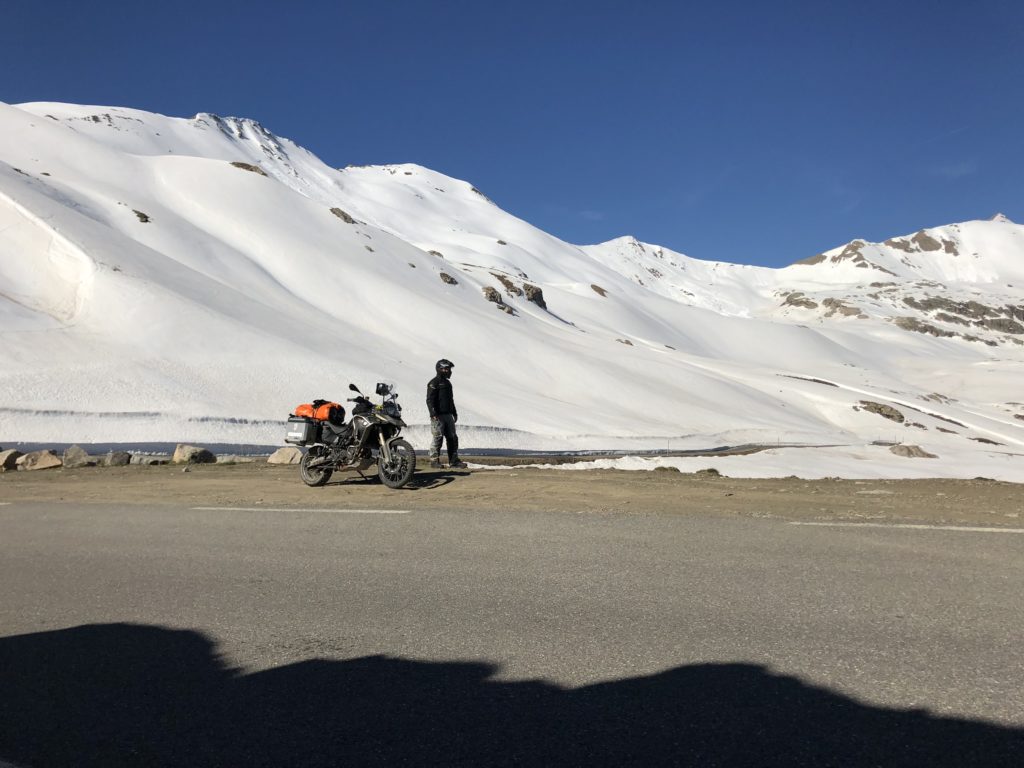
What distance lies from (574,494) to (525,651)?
6.83m

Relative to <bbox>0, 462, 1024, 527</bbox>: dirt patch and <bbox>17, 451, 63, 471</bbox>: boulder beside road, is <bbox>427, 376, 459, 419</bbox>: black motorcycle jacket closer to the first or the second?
<bbox>0, 462, 1024, 527</bbox>: dirt patch

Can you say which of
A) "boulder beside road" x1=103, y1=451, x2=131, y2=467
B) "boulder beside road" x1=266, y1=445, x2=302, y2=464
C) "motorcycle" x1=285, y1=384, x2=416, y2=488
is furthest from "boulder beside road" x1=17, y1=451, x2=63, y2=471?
"motorcycle" x1=285, y1=384, x2=416, y2=488

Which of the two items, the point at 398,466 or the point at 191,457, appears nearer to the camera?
the point at 398,466

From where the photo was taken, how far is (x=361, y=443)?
12.5 meters

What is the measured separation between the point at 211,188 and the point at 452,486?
59.1 m

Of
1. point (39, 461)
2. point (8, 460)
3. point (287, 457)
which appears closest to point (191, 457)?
point (287, 457)

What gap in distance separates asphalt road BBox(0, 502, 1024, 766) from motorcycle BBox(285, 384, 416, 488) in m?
4.52

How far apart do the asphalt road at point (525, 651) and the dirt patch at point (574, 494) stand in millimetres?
1870

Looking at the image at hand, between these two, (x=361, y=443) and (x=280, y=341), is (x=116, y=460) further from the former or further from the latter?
(x=280, y=341)

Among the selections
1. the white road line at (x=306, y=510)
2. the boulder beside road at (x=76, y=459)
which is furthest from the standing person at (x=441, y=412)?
the boulder beside road at (x=76, y=459)

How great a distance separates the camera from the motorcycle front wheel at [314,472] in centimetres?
1295

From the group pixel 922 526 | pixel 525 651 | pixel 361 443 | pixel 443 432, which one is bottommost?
pixel 525 651

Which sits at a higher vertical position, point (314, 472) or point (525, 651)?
point (314, 472)

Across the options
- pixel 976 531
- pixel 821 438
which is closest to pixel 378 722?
pixel 976 531
